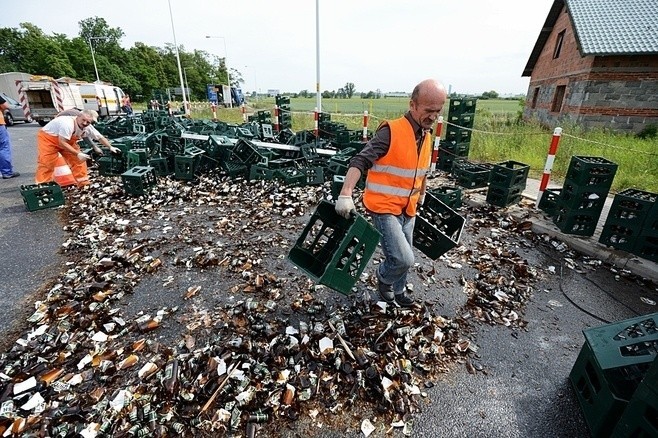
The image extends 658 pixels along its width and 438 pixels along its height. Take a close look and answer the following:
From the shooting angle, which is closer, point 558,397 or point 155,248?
point 558,397

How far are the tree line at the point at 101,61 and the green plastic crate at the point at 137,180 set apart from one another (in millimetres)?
36804

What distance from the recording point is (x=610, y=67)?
11.4m

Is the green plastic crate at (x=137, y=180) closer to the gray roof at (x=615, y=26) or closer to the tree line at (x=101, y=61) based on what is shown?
the gray roof at (x=615, y=26)

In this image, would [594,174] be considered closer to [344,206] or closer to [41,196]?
[344,206]

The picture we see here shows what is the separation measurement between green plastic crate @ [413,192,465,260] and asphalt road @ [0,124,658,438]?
1.81 ft

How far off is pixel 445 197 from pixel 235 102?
44698 millimetres

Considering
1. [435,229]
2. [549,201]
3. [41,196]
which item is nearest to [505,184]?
[549,201]

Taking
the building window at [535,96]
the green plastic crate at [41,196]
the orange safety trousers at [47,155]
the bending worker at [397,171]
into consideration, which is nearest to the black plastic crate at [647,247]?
the bending worker at [397,171]

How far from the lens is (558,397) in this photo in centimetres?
228

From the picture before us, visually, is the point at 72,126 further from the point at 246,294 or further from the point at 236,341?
the point at 236,341

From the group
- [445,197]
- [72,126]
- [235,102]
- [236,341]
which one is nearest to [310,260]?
[236,341]

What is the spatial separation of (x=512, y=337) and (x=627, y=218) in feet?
8.35

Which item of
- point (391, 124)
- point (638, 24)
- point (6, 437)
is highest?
point (638, 24)

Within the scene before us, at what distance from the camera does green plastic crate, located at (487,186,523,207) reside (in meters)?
5.57
